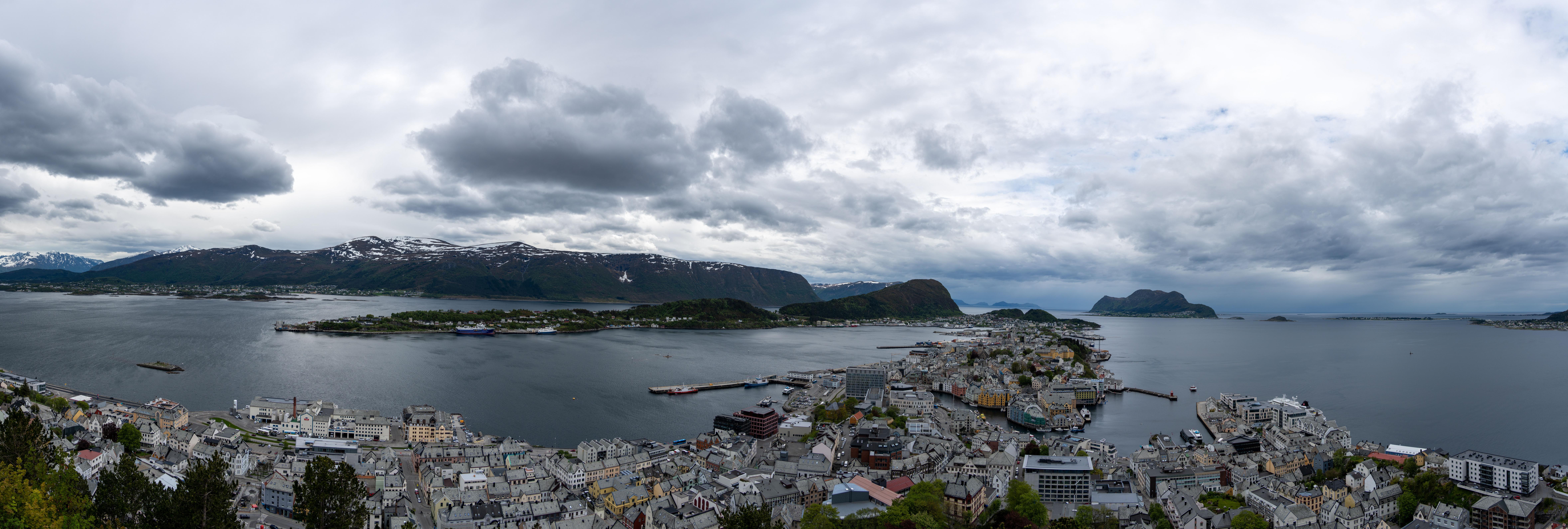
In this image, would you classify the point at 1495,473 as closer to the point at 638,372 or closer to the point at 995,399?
the point at 995,399

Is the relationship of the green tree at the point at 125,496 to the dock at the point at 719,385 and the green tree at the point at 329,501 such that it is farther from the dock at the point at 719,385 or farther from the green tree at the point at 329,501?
the dock at the point at 719,385

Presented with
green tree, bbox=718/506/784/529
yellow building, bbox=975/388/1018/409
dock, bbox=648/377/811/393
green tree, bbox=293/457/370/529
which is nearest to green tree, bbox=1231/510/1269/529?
green tree, bbox=718/506/784/529

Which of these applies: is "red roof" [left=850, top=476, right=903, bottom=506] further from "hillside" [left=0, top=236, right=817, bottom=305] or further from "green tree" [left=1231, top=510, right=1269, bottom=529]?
"hillside" [left=0, top=236, right=817, bottom=305]

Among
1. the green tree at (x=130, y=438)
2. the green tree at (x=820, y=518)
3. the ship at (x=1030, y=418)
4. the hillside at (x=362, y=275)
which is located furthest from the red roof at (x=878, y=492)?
the hillside at (x=362, y=275)

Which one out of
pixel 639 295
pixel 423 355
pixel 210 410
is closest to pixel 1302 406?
pixel 210 410

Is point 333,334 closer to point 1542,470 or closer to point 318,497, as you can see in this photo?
point 318,497

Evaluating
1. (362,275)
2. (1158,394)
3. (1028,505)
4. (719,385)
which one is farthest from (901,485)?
(362,275)
